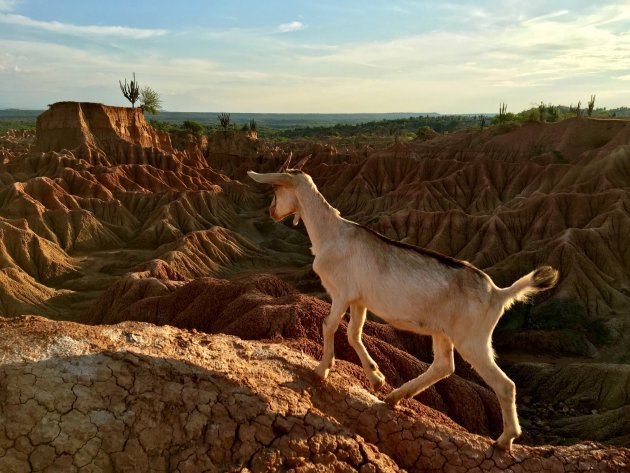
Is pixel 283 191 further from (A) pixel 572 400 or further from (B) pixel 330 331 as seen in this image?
(A) pixel 572 400

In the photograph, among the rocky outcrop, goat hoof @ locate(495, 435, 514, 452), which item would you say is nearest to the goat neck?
the rocky outcrop

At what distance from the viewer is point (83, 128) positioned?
71.6 meters

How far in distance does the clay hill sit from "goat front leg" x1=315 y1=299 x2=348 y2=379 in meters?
0.28

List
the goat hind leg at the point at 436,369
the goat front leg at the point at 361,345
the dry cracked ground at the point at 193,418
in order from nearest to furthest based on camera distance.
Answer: the dry cracked ground at the point at 193,418 → the goat hind leg at the point at 436,369 → the goat front leg at the point at 361,345

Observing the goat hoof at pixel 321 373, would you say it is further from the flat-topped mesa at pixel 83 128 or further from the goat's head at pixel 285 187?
the flat-topped mesa at pixel 83 128

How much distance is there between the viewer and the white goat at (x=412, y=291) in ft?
17.9

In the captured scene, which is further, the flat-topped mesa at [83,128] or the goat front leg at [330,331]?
the flat-topped mesa at [83,128]

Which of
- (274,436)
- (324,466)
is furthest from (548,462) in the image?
(274,436)

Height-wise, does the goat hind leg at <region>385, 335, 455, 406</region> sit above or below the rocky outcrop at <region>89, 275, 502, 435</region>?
above

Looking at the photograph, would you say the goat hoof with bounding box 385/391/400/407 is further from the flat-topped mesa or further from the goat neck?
the flat-topped mesa

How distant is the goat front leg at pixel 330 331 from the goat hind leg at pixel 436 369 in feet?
3.13

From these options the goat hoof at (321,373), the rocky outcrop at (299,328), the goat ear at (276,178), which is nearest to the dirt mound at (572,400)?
the rocky outcrop at (299,328)

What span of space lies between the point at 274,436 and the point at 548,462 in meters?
3.55

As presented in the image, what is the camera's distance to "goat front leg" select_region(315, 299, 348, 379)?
6117 millimetres
